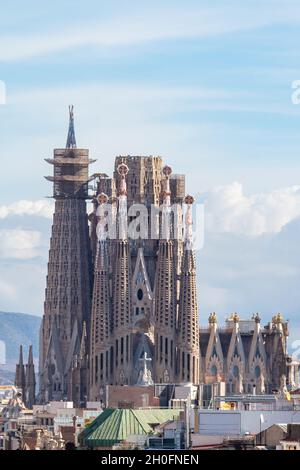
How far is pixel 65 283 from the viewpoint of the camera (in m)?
195

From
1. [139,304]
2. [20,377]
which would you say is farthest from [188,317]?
[20,377]

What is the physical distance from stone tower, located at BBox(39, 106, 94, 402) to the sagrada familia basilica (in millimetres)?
67

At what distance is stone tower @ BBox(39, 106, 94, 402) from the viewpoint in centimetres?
19388

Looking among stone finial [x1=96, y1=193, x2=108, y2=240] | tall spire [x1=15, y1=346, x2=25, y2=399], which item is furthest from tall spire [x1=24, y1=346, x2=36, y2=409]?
stone finial [x1=96, y1=193, x2=108, y2=240]

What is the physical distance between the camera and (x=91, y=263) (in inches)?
7761

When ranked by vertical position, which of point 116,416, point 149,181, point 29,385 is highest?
point 149,181

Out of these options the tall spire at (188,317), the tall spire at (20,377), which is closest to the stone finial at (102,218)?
the tall spire at (188,317)

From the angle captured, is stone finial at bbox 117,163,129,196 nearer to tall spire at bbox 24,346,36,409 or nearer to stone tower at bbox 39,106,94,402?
stone tower at bbox 39,106,94,402

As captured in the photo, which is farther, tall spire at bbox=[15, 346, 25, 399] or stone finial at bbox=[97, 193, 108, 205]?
tall spire at bbox=[15, 346, 25, 399]

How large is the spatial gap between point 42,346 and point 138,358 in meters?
8.68

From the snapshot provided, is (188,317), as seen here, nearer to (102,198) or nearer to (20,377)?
(102,198)
